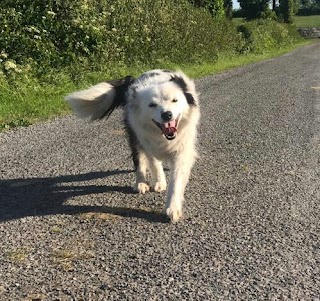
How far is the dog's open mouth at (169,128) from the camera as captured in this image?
12.1 ft

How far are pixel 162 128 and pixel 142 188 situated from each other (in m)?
0.66

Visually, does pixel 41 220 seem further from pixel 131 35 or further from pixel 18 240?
pixel 131 35

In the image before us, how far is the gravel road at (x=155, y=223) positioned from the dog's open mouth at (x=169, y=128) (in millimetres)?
564

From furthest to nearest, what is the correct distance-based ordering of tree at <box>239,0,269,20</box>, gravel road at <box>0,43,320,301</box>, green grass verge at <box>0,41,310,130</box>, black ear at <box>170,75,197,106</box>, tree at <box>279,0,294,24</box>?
1. tree at <box>279,0,294,24</box>
2. tree at <box>239,0,269,20</box>
3. green grass verge at <box>0,41,310,130</box>
4. black ear at <box>170,75,197,106</box>
5. gravel road at <box>0,43,320,301</box>

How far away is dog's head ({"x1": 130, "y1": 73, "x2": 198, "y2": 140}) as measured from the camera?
12.1ft

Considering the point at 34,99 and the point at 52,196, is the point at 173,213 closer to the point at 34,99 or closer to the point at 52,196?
the point at 52,196

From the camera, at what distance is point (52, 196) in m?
4.03

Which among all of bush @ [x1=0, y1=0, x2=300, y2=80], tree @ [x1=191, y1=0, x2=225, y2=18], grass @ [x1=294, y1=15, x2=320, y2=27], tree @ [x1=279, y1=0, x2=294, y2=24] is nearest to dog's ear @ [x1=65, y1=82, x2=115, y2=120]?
bush @ [x1=0, y1=0, x2=300, y2=80]

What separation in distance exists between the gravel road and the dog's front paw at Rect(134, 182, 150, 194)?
0.07m

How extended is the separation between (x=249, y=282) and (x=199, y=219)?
963 mm

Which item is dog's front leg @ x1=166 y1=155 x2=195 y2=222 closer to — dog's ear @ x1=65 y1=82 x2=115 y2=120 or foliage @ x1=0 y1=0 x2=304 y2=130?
dog's ear @ x1=65 y1=82 x2=115 y2=120

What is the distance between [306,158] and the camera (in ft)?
16.9

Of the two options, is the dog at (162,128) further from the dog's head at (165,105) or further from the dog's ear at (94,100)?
the dog's ear at (94,100)

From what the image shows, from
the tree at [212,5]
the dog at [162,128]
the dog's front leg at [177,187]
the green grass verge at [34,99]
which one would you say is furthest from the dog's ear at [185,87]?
the tree at [212,5]
